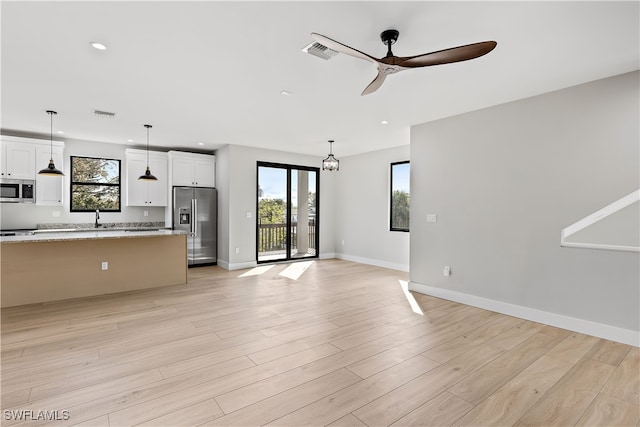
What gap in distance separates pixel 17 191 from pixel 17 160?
548 millimetres

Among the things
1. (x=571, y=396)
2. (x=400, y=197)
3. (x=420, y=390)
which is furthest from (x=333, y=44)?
(x=400, y=197)

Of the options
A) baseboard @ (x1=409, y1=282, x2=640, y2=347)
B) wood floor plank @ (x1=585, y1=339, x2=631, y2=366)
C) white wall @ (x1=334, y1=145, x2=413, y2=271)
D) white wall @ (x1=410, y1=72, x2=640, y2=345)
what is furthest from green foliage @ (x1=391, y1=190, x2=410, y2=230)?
wood floor plank @ (x1=585, y1=339, x2=631, y2=366)

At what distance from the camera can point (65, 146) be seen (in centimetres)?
609

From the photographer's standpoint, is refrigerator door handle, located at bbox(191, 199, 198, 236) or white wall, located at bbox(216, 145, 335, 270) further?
refrigerator door handle, located at bbox(191, 199, 198, 236)

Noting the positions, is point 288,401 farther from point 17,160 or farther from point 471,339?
point 17,160

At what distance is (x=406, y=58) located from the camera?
2.20m

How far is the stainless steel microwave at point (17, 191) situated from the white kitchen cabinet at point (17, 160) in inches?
3.7

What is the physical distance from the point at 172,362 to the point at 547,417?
279 centimetres

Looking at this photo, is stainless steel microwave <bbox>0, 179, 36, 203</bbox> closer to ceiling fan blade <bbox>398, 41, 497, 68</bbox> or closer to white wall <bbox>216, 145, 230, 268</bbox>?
white wall <bbox>216, 145, 230, 268</bbox>

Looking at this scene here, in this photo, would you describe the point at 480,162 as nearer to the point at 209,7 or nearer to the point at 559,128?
the point at 559,128

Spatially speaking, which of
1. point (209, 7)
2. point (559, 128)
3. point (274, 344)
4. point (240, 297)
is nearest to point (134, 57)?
point (209, 7)

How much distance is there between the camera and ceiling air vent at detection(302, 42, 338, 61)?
2553mm

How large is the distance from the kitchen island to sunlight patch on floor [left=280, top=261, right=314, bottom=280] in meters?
1.90

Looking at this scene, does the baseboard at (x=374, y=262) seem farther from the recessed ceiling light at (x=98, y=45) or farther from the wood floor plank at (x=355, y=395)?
the recessed ceiling light at (x=98, y=45)
